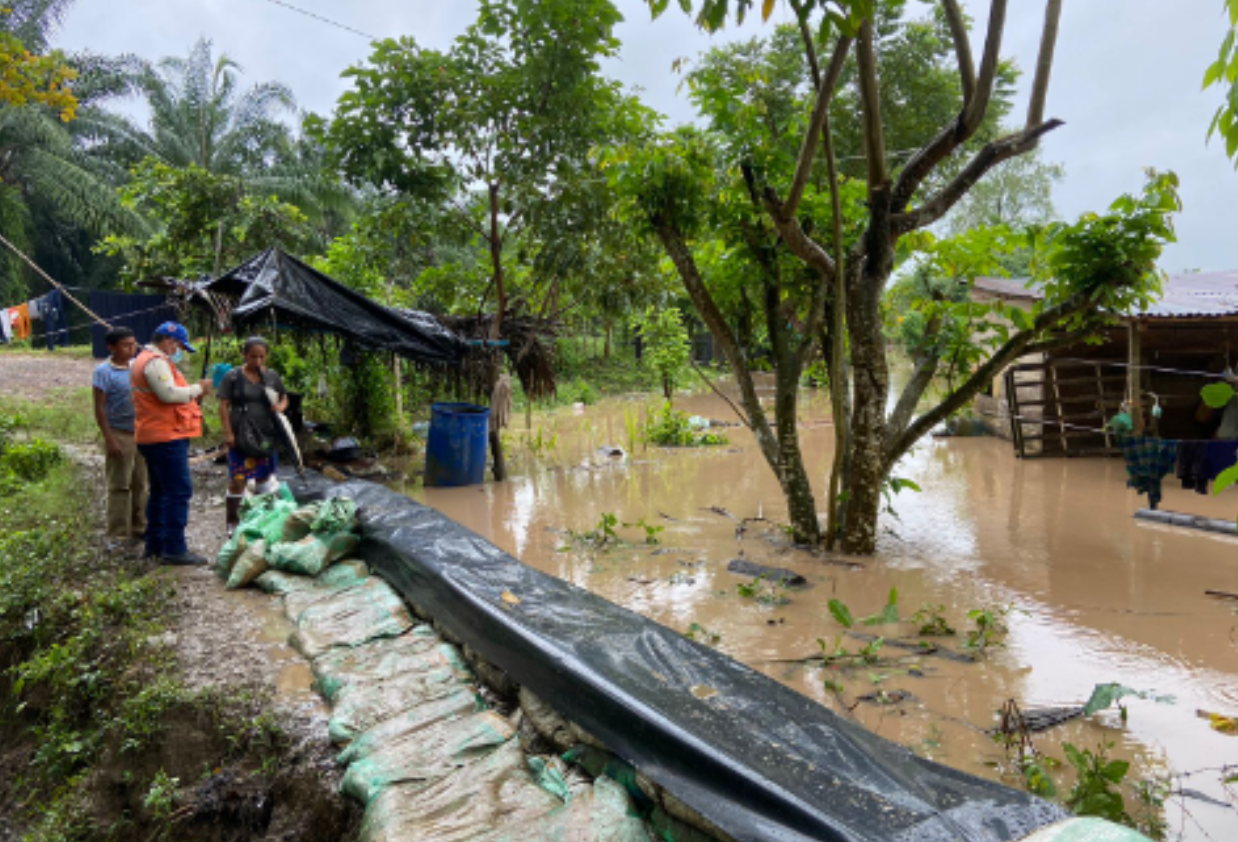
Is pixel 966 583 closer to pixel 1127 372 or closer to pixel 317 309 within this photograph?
pixel 1127 372

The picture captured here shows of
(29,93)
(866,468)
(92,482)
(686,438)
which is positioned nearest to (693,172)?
(866,468)

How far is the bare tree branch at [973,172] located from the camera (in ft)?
14.9

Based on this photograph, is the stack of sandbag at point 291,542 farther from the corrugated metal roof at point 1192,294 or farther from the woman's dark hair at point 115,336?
the corrugated metal roof at point 1192,294

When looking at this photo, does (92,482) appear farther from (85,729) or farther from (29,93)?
(85,729)

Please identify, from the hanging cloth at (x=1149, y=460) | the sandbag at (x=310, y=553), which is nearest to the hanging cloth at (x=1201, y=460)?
the hanging cloth at (x=1149, y=460)

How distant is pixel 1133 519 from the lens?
7418mm

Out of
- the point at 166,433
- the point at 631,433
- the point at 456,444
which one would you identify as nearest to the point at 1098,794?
the point at 166,433

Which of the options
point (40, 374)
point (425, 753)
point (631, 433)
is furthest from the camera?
point (40, 374)

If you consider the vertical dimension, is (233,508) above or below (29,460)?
below

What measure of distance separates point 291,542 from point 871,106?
15.1 ft

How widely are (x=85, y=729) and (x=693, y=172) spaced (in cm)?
497

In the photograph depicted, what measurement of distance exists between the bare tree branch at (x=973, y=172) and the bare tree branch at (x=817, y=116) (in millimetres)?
833

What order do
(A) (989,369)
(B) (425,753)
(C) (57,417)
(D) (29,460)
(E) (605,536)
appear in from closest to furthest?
(B) (425,753)
(A) (989,369)
(E) (605,536)
(D) (29,460)
(C) (57,417)

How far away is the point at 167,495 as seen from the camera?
15.6 ft
